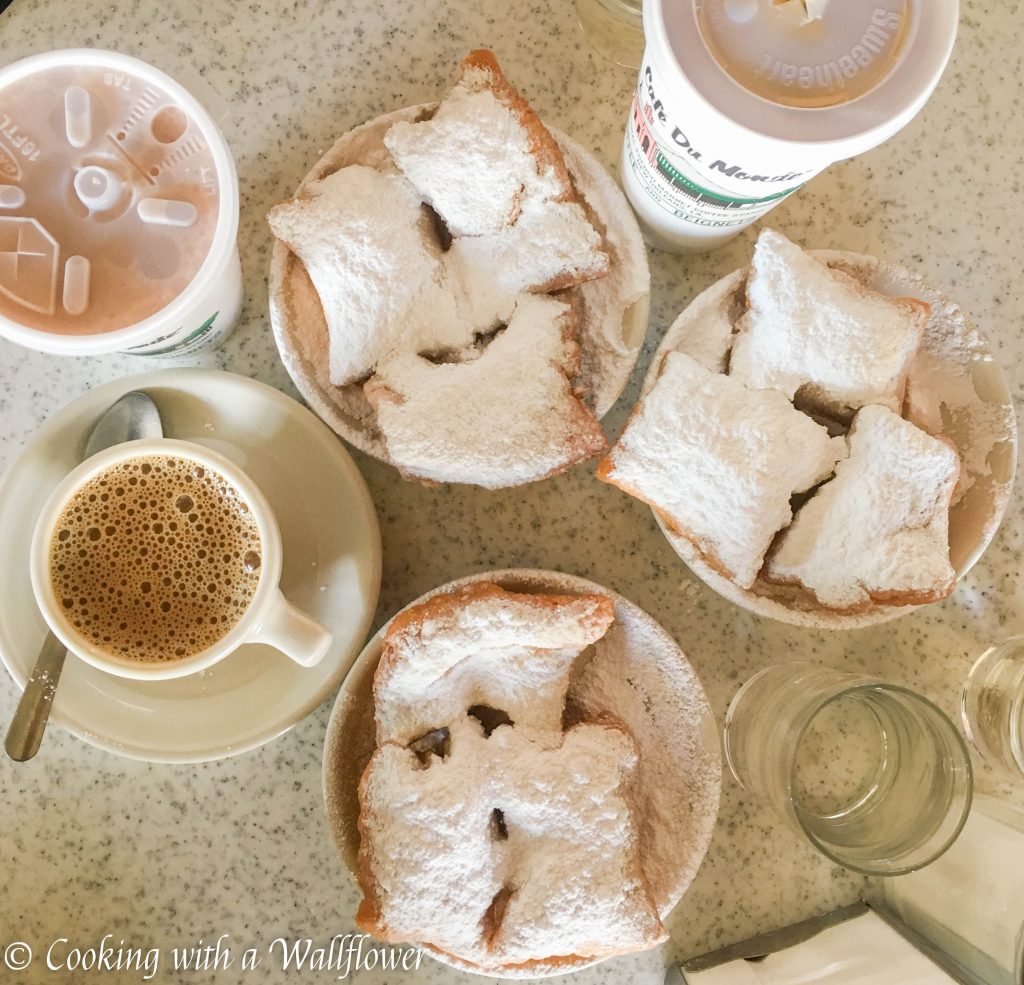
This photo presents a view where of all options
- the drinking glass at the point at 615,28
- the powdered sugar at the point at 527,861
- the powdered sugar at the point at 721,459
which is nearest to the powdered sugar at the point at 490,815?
the powdered sugar at the point at 527,861

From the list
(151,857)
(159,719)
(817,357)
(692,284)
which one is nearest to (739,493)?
(817,357)

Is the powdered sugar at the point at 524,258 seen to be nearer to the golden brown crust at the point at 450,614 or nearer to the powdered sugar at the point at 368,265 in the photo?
the powdered sugar at the point at 368,265

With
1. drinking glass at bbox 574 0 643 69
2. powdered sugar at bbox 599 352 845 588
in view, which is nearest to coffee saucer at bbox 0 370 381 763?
powdered sugar at bbox 599 352 845 588

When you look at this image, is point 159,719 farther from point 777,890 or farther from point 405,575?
point 777,890

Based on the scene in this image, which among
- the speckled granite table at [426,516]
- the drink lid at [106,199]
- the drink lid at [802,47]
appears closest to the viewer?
the drink lid at [802,47]

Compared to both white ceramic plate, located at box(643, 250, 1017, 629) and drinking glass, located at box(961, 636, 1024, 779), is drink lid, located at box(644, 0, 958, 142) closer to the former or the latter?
white ceramic plate, located at box(643, 250, 1017, 629)

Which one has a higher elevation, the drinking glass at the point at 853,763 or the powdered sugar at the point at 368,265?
the powdered sugar at the point at 368,265

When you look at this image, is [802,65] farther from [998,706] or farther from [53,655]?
[53,655]
